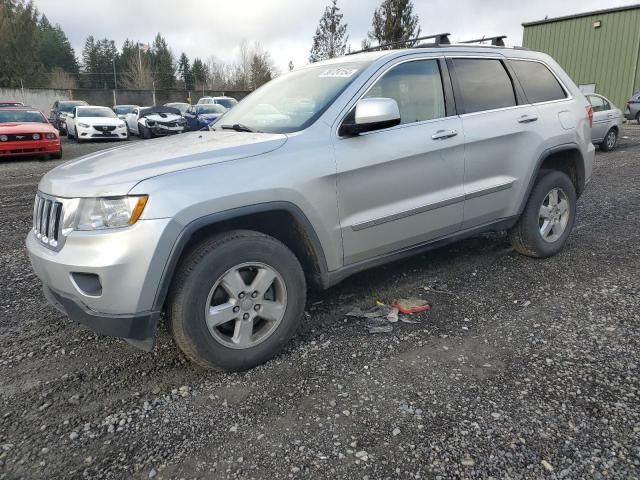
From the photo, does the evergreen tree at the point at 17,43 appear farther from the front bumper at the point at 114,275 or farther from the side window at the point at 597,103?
the front bumper at the point at 114,275

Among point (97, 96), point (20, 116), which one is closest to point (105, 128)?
point (20, 116)

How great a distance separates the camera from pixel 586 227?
18.6 ft

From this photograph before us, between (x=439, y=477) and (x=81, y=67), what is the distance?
316 ft

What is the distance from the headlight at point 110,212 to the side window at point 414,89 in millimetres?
1725

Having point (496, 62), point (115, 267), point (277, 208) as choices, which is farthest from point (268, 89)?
point (115, 267)

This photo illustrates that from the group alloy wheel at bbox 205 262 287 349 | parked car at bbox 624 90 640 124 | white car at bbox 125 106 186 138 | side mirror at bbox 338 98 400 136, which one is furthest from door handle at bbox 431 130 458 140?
parked car at bbox 624 90 640 124

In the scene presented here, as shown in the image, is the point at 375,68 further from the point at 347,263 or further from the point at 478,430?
the point at 478,430

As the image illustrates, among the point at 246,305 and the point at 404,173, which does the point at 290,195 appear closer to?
the point at 246,305

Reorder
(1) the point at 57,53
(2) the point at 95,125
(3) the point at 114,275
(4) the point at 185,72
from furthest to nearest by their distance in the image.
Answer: (4) the point at 185,72
(1) the point at 57,53
(2) the point at 95,125
(3) the point at 114,275

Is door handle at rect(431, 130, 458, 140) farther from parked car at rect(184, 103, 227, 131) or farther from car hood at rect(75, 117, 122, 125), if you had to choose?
car hood at rect(75, 117, 122, 125)

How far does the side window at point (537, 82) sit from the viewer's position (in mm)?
4324

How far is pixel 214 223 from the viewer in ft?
8.80

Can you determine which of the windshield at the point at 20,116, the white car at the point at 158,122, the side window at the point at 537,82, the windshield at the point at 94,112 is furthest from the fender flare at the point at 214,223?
the windshield at the point at 94,112

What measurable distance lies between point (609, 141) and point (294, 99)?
1207cm
